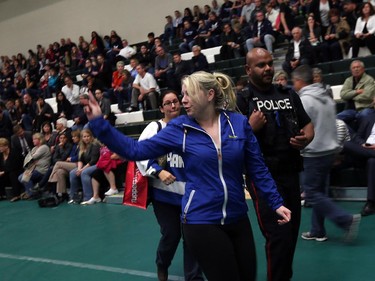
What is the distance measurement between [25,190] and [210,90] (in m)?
8.50

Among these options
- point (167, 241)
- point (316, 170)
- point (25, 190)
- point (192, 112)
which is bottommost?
point (25, 190)

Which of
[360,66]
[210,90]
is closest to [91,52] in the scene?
[360,66]

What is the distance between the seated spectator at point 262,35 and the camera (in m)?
10.6

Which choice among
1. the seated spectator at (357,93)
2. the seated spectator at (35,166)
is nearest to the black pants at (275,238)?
the seated spectator at (357,93)

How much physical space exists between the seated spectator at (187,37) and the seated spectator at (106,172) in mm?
5868

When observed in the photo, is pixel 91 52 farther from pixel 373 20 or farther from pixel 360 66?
pixel 360 66

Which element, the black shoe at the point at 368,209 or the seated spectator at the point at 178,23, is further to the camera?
the seated spectator at the point at 178,23

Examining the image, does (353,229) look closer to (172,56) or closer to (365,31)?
(365,31)

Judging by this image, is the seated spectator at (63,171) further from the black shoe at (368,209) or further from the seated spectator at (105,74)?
the black shoe at (368,209)

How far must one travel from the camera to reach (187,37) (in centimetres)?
1411

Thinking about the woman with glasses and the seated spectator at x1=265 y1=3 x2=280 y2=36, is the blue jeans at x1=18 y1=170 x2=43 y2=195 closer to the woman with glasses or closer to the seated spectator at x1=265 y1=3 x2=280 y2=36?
the seated spectator at x1=265 y1=3 x2=280 y2=36

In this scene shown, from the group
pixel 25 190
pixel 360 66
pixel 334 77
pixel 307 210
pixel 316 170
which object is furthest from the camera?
pixel 25 190

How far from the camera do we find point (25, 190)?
10.0 metres

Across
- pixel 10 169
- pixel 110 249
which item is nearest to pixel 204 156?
pixel 110 249
